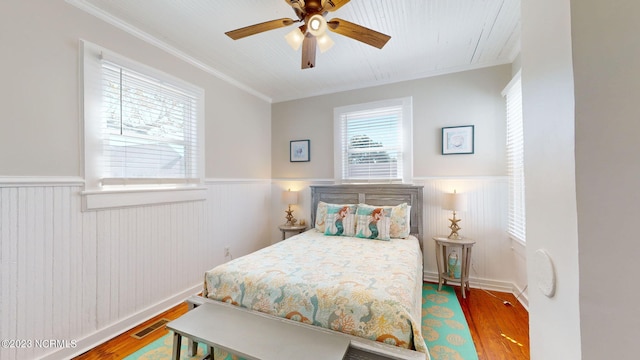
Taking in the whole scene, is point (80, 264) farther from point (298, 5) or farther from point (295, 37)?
point (298, 5)

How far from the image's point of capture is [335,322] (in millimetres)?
1453

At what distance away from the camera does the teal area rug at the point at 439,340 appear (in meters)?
1.82

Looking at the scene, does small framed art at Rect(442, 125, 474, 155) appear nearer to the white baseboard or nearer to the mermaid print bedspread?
the mermaid print bedspread

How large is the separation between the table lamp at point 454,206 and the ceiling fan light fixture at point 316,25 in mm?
2256

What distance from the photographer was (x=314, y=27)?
173 cm

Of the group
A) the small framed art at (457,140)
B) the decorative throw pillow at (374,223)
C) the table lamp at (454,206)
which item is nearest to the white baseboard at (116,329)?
the decorative throw pillow at (374,223)

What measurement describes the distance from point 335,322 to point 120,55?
2.78m

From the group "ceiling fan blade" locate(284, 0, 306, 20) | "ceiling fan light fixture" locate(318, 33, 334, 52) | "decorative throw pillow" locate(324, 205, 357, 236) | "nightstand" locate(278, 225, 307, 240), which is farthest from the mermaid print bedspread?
"ceiling fan blade" locate(284, 0, 306, 20)

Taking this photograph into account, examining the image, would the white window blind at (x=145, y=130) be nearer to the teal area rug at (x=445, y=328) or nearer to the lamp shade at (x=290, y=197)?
the lamp shade at (x=290, y=197)

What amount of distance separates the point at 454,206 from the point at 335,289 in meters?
1.96

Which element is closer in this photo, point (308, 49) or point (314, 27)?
point (314, 27)

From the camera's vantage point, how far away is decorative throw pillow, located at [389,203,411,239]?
9.36 feet

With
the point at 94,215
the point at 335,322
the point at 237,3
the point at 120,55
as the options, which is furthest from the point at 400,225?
the point at 120,55

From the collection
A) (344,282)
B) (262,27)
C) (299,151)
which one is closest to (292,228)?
(299,151)
